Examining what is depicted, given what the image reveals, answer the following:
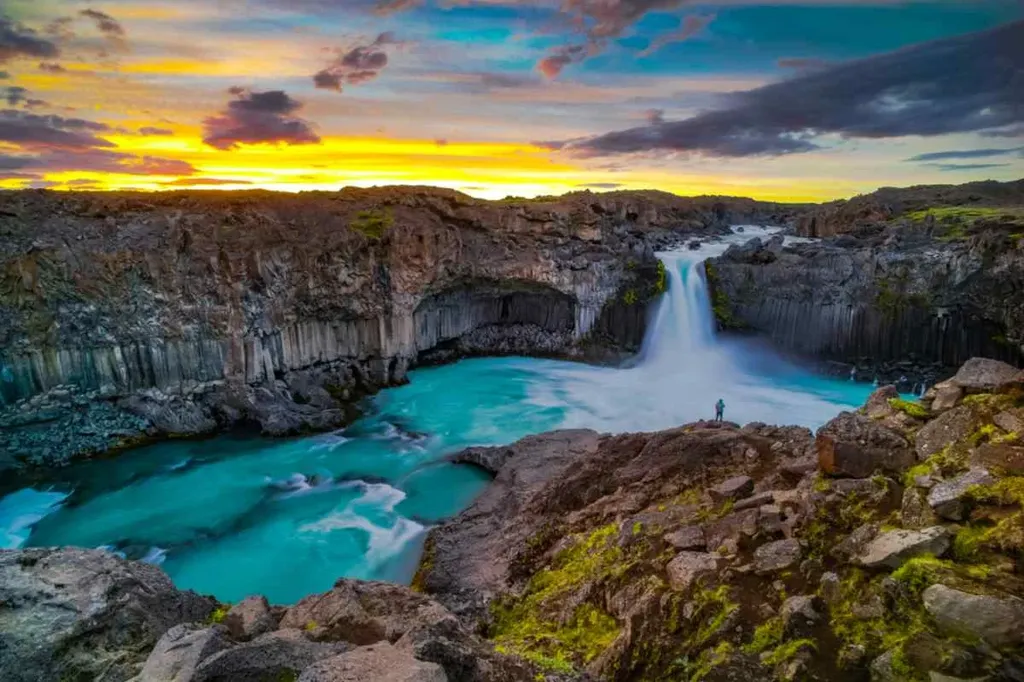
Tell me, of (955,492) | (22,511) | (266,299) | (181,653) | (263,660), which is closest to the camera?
(263,660)

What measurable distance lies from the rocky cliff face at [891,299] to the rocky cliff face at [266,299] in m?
7.04

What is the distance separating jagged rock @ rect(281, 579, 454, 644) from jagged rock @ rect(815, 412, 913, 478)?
5687 millimetres

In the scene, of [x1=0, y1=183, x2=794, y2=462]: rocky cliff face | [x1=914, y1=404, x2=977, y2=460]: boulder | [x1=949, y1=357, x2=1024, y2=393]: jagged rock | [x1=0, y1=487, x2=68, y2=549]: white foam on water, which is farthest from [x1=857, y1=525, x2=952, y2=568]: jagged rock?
[x1=0, y1=183, x2=794, y2=462]: rocky cliff face

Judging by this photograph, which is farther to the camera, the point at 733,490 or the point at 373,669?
the point at 733,490

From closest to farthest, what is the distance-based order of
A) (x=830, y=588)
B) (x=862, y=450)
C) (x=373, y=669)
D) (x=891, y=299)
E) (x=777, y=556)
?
(x=373, y=669) → (x=830, y=588) → (x=777, y=556) → (x=862, y=450) → (x=891, y=299)

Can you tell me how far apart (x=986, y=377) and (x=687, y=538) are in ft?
15.8

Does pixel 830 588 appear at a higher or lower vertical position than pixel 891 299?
lower

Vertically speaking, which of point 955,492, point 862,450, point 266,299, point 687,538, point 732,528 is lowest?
point 687,538

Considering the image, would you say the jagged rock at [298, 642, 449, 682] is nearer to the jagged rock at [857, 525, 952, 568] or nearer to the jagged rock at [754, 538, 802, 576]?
the jagged rock at [754, 538, 802, 576]

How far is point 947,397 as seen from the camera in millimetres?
8727

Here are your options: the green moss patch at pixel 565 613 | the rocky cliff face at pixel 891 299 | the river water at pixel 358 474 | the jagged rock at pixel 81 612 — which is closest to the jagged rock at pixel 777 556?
the green moss patch at pixel 565 613

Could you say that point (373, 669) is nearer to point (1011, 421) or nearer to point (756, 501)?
point (756, 501)

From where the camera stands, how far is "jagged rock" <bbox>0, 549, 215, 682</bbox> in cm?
618

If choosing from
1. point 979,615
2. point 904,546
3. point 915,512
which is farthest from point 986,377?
point 979,615
